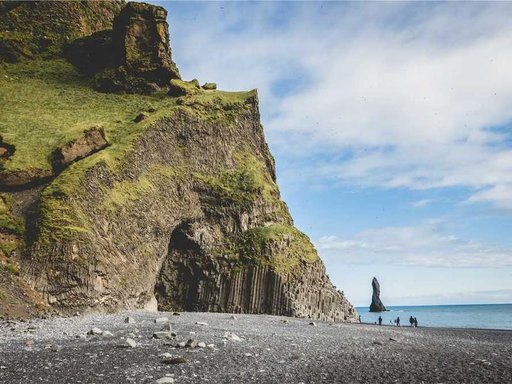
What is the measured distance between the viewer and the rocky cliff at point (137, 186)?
36719 mm

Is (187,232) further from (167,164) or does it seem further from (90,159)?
(90,159)

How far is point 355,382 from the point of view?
13352 millimetres

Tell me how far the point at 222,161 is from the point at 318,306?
23.7m

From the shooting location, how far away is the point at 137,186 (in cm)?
4784

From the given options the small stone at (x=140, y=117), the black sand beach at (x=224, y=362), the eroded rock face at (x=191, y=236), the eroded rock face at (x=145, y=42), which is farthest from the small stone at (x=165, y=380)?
the eroded rock face at (x=145, y=42)

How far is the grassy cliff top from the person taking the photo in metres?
45.2

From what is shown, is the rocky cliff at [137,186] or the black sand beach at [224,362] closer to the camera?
the black sand beach at [224,362]

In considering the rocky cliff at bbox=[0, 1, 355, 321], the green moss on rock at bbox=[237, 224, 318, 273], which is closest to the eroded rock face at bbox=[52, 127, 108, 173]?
the rocky cliff at bbox=[0, 1, 355, 321]

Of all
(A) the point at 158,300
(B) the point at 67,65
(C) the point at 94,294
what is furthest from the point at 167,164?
(B) the point at 67,65

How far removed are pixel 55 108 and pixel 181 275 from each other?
27180 millimetres

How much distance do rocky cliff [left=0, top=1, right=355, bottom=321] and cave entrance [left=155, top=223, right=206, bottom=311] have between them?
0.42ft

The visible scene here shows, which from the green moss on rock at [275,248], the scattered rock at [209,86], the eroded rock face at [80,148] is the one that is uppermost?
the scattered rock at [209,86]

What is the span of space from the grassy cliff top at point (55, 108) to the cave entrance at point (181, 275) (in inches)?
560

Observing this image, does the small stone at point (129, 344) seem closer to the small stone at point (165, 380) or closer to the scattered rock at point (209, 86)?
the small stone at point (165, 380)
